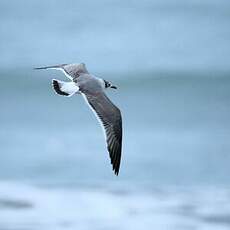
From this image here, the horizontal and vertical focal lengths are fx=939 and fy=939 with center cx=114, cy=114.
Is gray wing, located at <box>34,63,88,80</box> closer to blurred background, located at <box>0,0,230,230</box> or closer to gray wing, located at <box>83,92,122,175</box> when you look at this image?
gray wing, located at <box>83,92,122,175</box>

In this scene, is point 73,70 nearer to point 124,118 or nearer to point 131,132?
point 131,132

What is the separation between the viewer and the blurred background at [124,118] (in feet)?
13.0

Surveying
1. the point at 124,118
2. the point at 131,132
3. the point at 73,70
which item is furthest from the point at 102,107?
the point at 124,118

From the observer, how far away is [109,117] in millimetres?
4031

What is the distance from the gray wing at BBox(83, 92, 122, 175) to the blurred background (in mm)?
242

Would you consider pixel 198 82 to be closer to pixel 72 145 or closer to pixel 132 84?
pixel 132 84

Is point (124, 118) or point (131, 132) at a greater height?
point (124, 118)

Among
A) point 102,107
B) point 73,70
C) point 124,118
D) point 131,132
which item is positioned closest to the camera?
point 102,107

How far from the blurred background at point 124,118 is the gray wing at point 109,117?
0.24 meters

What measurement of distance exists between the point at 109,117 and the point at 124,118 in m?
1.38

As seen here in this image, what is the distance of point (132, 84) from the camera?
235 inches

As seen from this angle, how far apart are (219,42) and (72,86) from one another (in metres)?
2.60

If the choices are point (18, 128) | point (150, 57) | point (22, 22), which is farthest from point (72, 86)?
point (22, 22)

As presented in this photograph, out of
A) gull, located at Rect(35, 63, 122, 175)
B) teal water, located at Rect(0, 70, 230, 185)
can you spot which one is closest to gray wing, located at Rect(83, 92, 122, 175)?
gull, located at Rect(35, 63, 122, 175)
